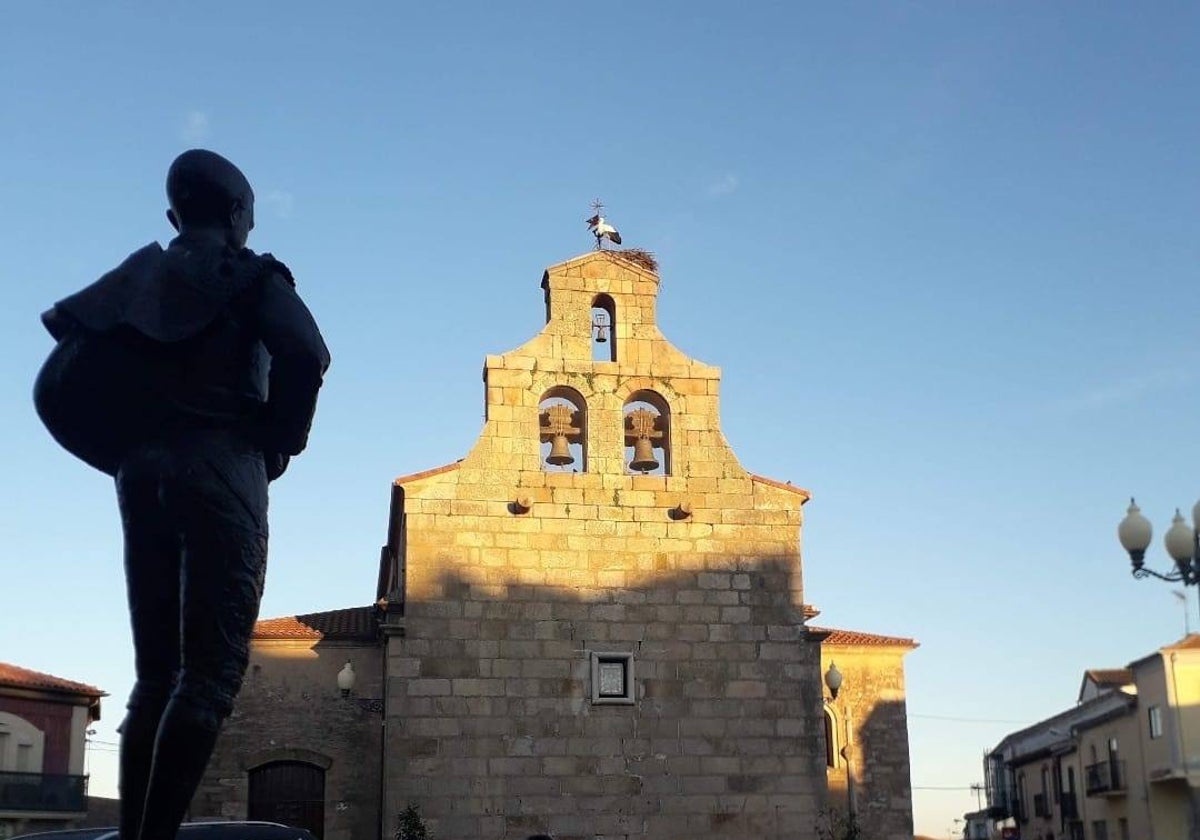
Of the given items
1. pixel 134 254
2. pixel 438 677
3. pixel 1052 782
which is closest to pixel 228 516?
pixel 134 254

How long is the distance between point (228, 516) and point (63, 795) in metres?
26.3

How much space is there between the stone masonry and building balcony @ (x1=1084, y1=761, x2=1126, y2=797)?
2034 centimetres

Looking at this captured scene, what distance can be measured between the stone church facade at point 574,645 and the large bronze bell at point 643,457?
0.04 metres

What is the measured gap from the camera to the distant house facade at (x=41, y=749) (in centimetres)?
2684

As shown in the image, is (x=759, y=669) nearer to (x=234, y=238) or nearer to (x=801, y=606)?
(x=801, y=606)

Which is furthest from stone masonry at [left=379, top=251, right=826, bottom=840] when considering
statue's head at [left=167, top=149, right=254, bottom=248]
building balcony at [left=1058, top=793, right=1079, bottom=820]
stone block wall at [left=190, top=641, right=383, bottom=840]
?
building balcony at [left=1058, top=793, right=1079, bottom=820]

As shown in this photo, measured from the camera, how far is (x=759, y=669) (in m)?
21.3

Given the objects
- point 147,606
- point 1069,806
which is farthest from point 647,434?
point 1069,806

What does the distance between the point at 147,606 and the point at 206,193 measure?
1.19m

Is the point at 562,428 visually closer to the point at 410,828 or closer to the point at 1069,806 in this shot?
the point at 410,828

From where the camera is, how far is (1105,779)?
3900cm

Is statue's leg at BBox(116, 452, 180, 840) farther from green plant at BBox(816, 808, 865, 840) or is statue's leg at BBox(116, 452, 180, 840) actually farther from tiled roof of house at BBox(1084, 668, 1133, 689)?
tiled roof of house at BBox(1084, 668, 1133, 689)

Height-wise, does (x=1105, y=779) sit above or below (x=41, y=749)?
below

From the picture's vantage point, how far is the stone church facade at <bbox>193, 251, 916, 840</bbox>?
66.3 feet
